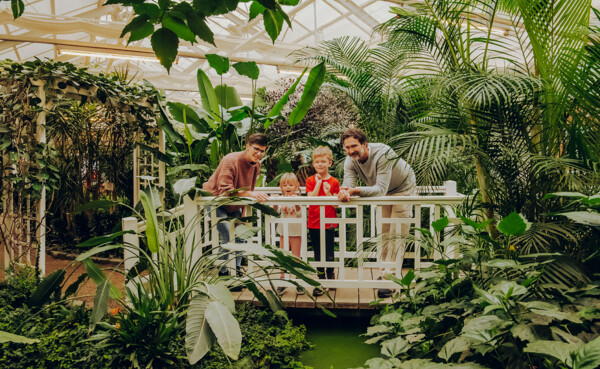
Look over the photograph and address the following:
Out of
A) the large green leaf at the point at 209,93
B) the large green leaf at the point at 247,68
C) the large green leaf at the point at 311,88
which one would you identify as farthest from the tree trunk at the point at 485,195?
the large green leaf at the point at 209,93

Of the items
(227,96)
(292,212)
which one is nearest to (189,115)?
(227,96)

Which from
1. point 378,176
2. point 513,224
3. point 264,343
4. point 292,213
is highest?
point 378,176

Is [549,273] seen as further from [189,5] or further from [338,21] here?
[338,21]

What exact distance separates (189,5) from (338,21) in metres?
7.68

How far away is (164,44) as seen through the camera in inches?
42.7

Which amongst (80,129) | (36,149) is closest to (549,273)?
(36,149)

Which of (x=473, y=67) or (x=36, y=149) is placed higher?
(x=473, y=67)

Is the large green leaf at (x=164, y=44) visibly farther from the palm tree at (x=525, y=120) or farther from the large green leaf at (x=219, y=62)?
the large green leaf at (x=219, y=62)

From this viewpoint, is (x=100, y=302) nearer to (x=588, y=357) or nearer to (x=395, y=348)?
(x=395, y=348)

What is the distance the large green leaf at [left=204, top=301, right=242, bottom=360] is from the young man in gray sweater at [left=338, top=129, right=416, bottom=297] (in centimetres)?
127

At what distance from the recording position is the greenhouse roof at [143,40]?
612cm

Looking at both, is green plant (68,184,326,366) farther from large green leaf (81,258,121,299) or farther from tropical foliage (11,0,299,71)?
tropical foliage (11,0,299,71)

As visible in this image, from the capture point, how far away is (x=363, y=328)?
3354 millimetres

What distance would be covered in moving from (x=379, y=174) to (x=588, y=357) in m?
2.13
